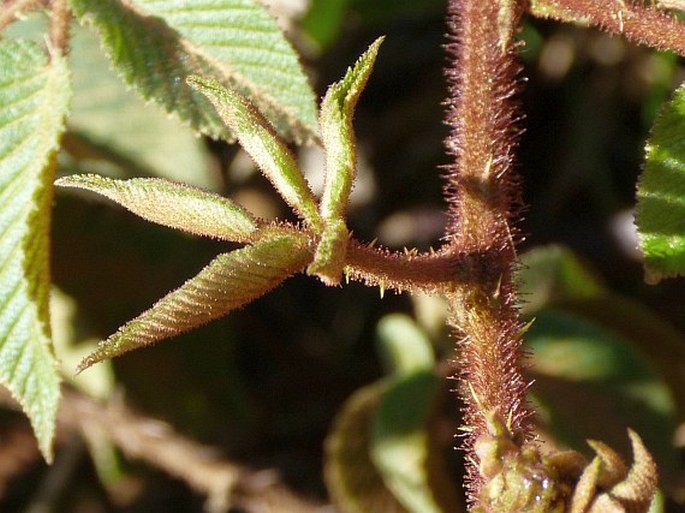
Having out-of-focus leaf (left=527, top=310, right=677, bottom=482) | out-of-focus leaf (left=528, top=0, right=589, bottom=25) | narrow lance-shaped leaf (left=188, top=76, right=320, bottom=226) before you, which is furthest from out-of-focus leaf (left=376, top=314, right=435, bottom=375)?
narrow lance-shaped leaf (left=188, top=76, right=320, bottom=226)

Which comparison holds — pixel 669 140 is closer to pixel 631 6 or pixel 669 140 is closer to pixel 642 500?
pixel 631 6

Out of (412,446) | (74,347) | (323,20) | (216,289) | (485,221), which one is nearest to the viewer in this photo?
(216,289)

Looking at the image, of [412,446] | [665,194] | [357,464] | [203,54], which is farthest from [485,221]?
[357,464]

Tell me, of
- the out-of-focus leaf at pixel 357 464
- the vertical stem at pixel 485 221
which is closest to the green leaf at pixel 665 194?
the vertical stem at pixel 485 221

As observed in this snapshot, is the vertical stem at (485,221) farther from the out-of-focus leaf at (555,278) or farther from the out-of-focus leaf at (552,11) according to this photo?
the out-of-focus leaf at (555,278)

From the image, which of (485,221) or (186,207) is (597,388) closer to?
(485,221)

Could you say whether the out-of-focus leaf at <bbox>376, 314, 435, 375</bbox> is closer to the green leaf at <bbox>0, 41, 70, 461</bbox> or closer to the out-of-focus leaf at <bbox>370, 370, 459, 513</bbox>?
the out-of-focus leaf at <bbox>370, 370, 459, 513</bbox>
